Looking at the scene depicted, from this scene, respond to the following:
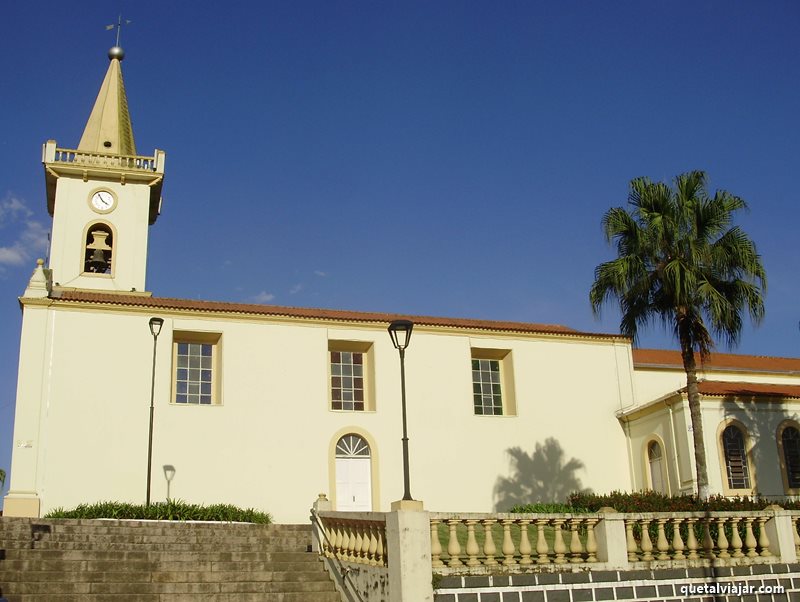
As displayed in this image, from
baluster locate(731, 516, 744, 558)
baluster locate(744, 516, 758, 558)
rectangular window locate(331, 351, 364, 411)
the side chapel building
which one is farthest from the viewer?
rectangular window locate(331, 351, 364, 411)

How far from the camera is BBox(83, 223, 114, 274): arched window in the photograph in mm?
33844

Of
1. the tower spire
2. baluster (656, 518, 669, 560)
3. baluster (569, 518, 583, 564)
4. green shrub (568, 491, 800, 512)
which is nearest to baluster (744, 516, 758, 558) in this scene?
baluster (656, 518, 669, 560)

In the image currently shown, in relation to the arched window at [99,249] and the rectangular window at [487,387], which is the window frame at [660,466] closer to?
the rectangular window at [487,387]

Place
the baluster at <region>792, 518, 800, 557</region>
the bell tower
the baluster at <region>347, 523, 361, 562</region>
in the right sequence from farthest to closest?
the bell tower, the baluster at <region>347, 523, 361, 562</region>, the baluster at <region>792, 518, 800, 557</region>

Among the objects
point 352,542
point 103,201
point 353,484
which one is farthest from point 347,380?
point 103,201

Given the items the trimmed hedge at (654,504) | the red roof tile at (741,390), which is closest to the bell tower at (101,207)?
the trimmed hedge at (654,504)

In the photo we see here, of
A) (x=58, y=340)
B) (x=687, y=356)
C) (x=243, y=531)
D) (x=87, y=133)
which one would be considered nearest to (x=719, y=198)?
(x=687, y=356)

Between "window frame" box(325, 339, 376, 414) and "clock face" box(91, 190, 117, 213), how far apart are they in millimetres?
12974

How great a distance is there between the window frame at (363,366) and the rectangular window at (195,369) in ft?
10.9

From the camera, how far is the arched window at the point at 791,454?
26.6 metres

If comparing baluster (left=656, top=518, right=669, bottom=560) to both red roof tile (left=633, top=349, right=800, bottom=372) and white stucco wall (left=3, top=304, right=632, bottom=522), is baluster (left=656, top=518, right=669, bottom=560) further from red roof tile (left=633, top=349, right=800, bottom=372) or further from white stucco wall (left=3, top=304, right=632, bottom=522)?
red roof tile (left=633, top=349, right=800, bottom=372)

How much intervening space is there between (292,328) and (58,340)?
21.4 ft

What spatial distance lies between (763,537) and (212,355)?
16.5 m

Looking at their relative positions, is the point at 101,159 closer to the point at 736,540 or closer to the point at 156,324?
the point at 156,324
